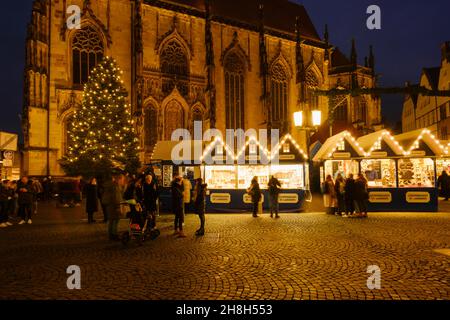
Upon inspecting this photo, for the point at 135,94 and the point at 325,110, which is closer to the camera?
the point at 135,94

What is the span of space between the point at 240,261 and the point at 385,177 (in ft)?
37.7

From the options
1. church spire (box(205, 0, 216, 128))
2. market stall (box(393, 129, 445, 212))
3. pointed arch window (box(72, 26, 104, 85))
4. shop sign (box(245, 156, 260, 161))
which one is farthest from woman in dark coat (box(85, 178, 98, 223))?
church spire (box(205, 0, 216, 128))

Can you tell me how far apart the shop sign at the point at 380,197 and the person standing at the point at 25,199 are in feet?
44.2

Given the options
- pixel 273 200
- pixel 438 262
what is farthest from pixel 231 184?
pixel 438 262

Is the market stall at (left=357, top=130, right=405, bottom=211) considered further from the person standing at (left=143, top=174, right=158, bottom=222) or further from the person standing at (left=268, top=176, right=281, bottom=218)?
the person standing at (left=143, top=174, right=158, bottom=222)

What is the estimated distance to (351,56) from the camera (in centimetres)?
4072

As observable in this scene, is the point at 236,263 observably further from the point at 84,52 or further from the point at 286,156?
the point at 84,52

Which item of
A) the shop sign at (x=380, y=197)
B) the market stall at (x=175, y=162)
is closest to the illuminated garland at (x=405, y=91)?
the shop sign at (x=380, y=197)

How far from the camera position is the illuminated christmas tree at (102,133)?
876 inches

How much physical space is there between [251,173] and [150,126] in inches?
594

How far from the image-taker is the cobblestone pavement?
4973 mm

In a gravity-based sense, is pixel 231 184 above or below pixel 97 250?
above

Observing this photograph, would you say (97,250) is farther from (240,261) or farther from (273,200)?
(273,200)

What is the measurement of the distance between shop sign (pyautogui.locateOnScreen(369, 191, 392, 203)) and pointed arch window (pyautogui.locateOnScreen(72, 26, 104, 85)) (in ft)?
72.8
